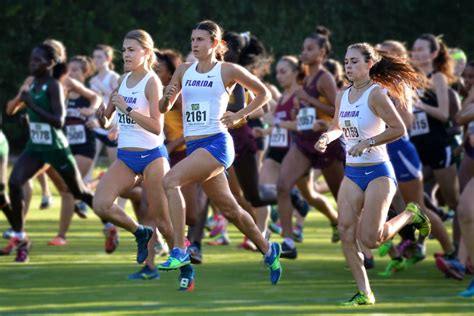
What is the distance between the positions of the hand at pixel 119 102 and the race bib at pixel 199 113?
1.58ft

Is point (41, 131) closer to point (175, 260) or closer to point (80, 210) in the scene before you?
point (175, 260)

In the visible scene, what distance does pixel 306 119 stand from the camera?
13.6 metres

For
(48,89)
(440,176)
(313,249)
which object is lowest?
(313,249)

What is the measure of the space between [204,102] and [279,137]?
17.8 feet

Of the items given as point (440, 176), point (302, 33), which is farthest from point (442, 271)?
point (302, 33)

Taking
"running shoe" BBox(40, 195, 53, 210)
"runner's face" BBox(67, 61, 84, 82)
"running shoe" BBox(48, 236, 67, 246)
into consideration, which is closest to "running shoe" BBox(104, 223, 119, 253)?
"running shoe" BBox(48, 236, 67, 246)

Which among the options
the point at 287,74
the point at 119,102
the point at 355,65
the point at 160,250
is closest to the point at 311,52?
the point at 287,74

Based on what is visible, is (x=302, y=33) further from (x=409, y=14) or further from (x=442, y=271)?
(x=442, y=271)

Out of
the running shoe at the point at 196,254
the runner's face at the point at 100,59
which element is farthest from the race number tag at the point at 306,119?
the runner's face at the point at 100,59

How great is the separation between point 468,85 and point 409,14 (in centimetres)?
2123

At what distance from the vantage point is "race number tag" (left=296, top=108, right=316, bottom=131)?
44.4 ft

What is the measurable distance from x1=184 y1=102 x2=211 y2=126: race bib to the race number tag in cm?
309

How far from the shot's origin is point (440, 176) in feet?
43.3

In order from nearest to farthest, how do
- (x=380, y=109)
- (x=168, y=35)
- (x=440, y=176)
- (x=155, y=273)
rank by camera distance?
1. (x=380, y=109)
2. (x=155, y=273)
3. (x=440, y=176)
4. (x=168, y=35)
